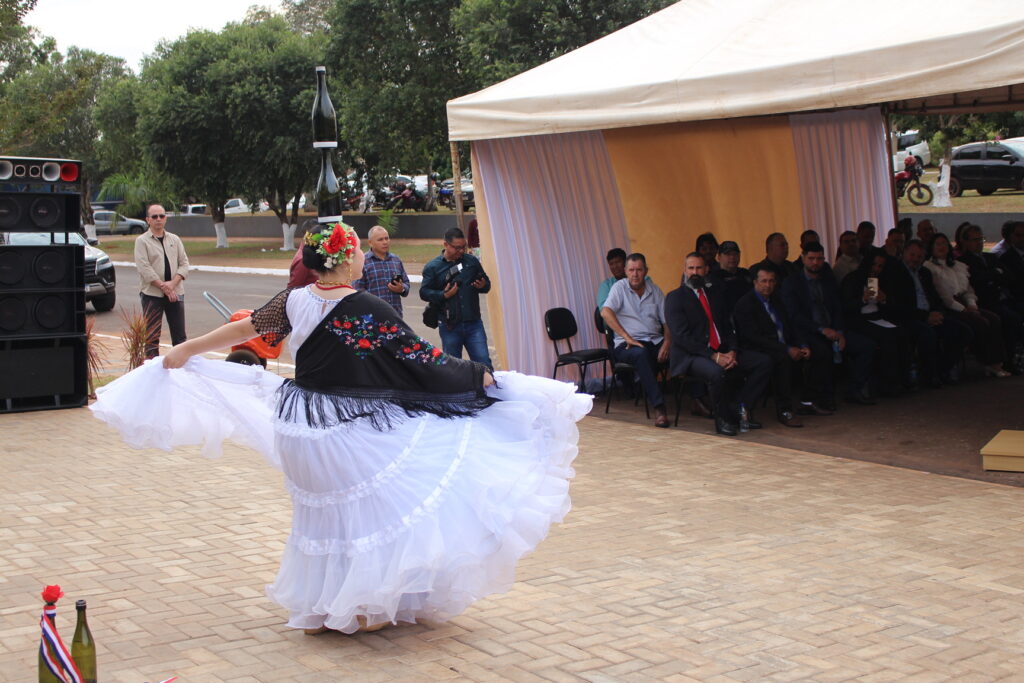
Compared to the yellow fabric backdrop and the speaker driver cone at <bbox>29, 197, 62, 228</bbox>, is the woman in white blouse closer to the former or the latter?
the yellow fabric backdrop

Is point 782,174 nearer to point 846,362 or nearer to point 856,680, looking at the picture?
point 846,362

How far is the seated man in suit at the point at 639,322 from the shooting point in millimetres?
10375

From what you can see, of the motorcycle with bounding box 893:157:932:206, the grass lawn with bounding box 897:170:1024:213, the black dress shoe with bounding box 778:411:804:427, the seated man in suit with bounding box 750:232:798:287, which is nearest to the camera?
the black dress shoe with bounding box 778:411:804:427

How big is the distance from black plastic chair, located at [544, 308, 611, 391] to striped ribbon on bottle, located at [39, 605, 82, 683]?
7378mm

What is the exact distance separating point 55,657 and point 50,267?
788cm

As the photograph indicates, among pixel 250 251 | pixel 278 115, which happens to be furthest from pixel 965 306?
pixel 250 251

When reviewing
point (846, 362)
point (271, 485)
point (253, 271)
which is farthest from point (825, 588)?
point (253, 271)

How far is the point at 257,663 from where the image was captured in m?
4.83

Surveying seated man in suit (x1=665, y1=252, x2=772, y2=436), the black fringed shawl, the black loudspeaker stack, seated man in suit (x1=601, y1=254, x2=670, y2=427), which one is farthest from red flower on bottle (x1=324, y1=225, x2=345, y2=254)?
the black loudspeaker stack

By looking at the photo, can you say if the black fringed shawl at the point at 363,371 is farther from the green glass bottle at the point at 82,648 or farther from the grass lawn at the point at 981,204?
the grass lawn at the point at 981,204

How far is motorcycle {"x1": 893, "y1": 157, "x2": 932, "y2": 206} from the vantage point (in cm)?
3056

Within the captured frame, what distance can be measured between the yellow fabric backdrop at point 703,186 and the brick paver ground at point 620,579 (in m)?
4.02

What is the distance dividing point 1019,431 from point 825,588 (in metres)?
3.90

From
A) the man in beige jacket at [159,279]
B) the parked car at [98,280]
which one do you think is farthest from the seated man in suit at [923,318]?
→ the parked car at [98,280]
